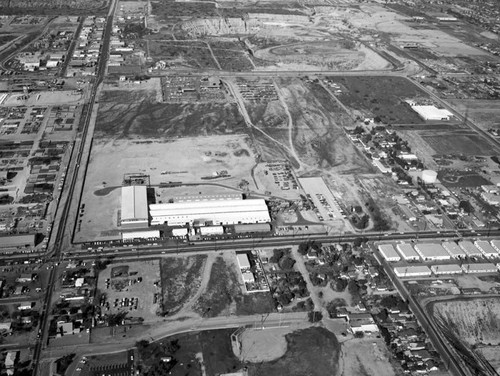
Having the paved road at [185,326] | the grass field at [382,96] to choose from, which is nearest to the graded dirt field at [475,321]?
the paved road at [185,326]

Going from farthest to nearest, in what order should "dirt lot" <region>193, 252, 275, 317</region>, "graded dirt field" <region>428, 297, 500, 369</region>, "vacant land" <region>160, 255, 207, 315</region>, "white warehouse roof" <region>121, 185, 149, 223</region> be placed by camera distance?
"white warehouse roof" <region>121, 185, 149, 223</region> → "vacant land" <region>160, 255, 207, 315</region> → "dirt lot" <region>193, 252, 275, 317</region> → "graded dirt field" <region>428, 297, 500, 369</region>

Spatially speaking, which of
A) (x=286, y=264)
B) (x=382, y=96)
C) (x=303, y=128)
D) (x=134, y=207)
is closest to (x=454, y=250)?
(x=286, y=264)

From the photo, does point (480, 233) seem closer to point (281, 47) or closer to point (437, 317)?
point (437, 317)

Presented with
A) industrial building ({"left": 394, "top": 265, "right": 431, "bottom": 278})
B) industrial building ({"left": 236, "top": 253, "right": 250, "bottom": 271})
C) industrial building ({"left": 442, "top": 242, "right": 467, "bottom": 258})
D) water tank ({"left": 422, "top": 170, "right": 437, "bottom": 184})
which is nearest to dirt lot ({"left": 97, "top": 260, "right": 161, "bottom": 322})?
industrial building ({"left": 236, "top": 253, "right": 250, "bottom": 271})

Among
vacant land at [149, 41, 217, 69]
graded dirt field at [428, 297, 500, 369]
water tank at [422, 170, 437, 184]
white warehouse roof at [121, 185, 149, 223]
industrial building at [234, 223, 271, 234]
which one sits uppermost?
vacant land at [149, 41, 217, 69]

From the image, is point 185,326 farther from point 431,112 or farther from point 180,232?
point 431,112

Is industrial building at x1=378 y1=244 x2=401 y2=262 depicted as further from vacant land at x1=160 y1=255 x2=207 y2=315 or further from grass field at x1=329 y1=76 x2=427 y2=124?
grass field at x1=329 y1=76 x2=427 y2=124

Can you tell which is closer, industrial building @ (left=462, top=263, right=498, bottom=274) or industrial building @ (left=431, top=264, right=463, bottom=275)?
industrial building @ (left=431, top=264, right=463, bottom=275)
